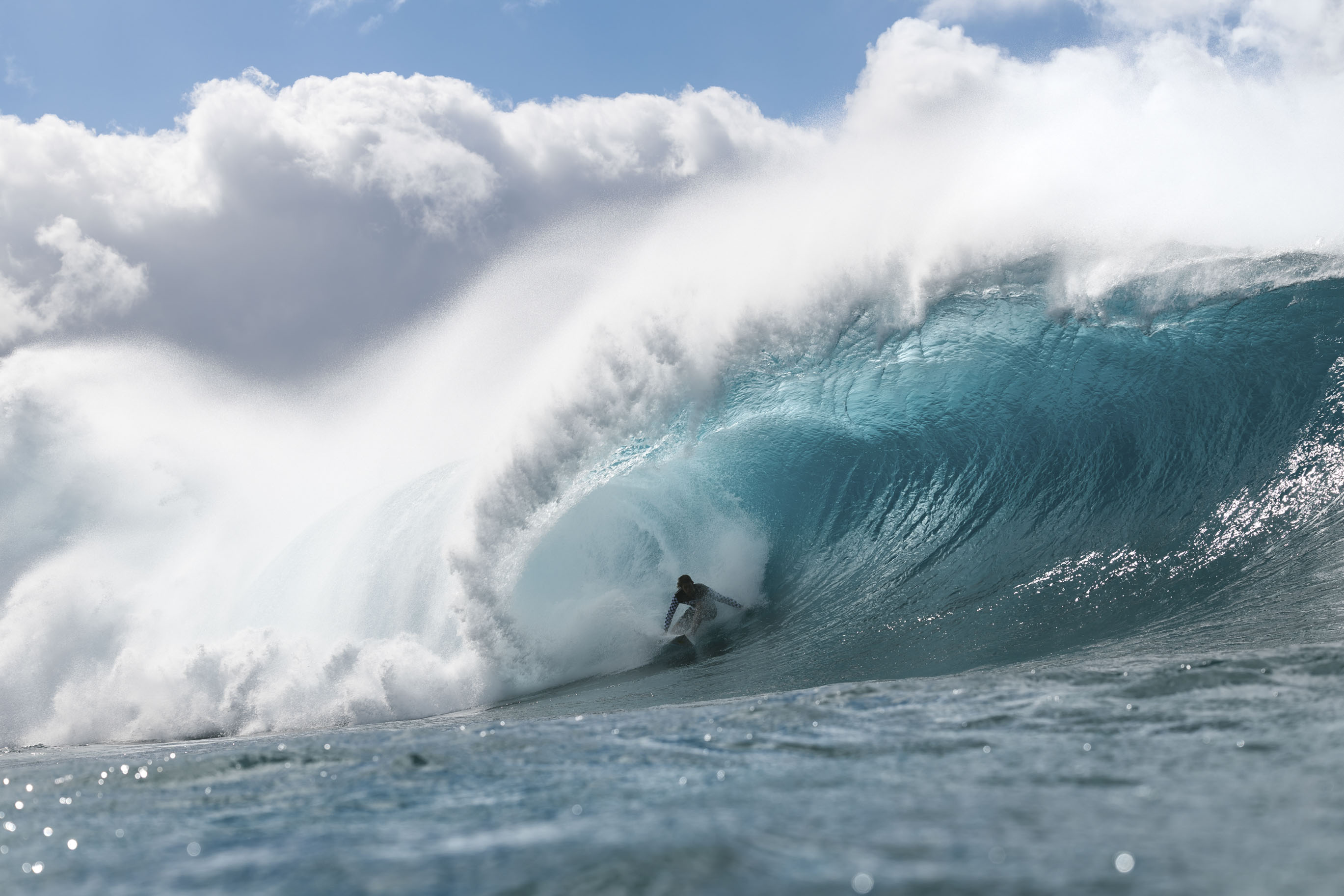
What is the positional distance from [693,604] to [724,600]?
374mm

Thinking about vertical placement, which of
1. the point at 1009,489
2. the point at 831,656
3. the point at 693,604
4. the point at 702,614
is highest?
the point at 1009,489

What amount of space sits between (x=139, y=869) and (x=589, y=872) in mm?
1584

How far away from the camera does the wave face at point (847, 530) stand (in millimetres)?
7703

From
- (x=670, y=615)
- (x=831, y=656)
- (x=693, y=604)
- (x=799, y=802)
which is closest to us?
(x=799, y=802)

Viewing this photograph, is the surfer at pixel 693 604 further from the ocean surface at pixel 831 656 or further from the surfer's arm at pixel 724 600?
the ocean surface at pixel 831 656

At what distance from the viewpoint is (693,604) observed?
32.3 ft

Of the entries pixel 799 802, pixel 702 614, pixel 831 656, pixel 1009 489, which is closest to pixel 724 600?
pixel 702 614

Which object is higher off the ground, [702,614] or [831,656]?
[702,614]

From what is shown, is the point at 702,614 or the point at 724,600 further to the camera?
the point at 702,614

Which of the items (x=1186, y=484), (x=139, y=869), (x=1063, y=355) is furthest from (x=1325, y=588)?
(x=139, y=869)

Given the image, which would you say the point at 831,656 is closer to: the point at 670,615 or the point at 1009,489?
the point at 670,615

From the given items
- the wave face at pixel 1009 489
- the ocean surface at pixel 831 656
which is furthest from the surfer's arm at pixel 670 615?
the wave face at pixel 1009 489

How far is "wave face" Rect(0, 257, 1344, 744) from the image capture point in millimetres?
7703

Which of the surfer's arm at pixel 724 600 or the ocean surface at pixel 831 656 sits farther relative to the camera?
the surfer's arm at pixel 724 600
